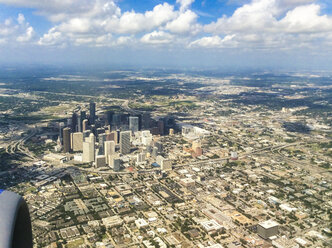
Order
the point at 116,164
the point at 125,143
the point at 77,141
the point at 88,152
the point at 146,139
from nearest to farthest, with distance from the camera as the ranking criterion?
the point at 116,164 < the point at 88,152 < the point at 125,143 < the point at 77,141 < the point at 146,139

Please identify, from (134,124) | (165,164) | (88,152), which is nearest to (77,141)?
(88,152)

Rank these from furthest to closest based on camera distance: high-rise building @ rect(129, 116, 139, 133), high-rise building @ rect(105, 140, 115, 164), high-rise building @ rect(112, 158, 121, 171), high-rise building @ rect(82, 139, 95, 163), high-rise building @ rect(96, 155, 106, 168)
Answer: high-rise building @ rect(129, 116, 139, 133)
high-rise building @ rect(105, 140, 115, 164)
high-rise building @ rect(82, 139, 95, 163)
high-rise building @ rect(96, 155, 106, 168)
high-rise building @ rect(112, 158, 121, 171)

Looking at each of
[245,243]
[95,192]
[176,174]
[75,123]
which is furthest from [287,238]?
[75,123]

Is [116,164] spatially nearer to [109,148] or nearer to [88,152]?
[109,148]

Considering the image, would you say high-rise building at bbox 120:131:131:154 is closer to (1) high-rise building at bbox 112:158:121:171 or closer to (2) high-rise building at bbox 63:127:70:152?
(1) high-rise building at bbox 112:158:121:171

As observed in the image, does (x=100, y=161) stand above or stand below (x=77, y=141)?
below

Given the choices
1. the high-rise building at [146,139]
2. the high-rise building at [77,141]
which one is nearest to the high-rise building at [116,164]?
the high-rise building at [77,141]

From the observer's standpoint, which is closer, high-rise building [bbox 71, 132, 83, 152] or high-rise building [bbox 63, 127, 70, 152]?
high-rise building [bbox 63, 127, 70, 152]

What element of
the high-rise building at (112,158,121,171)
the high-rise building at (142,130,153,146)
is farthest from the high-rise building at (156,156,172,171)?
the high-rise building at (142,130,153,146)

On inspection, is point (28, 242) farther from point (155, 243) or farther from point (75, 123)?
point (75, 123)
